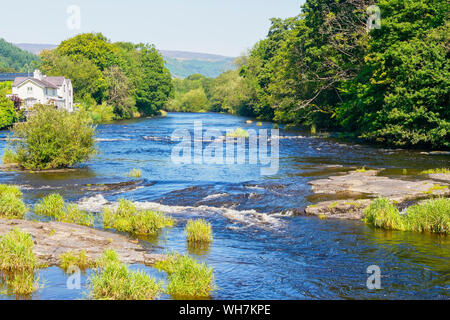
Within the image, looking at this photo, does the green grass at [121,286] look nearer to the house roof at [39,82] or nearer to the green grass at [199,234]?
the green grass at [199,234]

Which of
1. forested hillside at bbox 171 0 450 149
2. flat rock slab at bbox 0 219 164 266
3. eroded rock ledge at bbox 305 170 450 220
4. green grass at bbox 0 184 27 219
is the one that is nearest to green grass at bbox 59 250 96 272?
flat rock slab at bbox 0 219 164 266

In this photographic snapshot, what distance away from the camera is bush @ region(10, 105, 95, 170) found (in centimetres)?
2792

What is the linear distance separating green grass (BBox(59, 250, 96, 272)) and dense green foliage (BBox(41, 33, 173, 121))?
6660 cm

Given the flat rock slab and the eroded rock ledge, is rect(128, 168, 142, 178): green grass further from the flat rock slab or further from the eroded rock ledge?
the flat rock slab

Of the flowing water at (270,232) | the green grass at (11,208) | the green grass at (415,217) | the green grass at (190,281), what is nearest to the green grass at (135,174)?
the flowing water at (270,232)

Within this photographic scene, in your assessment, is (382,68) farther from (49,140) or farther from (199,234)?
(199,234)

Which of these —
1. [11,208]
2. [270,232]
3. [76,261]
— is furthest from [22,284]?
[270,232]

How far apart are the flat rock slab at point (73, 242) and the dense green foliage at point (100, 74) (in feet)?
210

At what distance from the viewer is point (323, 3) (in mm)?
49188

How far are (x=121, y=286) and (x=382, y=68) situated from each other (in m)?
32.8

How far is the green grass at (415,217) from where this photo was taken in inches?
646
